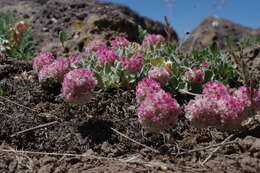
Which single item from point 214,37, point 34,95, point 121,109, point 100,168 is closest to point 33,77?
point 34,95

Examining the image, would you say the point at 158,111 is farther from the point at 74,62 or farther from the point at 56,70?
the point at 74,62

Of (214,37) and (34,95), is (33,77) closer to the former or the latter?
(34,95)

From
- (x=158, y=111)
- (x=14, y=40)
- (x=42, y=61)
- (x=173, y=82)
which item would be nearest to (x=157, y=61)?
(x=173, y=82)

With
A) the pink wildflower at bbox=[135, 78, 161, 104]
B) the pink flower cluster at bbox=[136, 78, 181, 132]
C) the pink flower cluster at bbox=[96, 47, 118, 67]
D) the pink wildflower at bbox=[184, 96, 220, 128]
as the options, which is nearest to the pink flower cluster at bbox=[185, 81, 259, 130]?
the pink wildflower at bbox=[184, 96, 220, 128]

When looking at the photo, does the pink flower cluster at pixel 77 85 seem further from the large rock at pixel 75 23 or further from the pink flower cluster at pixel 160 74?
the large rock at pixel 75 23

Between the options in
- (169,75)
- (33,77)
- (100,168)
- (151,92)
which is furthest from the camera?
(33,77)

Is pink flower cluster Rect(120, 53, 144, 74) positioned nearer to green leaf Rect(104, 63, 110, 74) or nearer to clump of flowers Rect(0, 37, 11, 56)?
green leaf Rect(104, 63, 110, 74)

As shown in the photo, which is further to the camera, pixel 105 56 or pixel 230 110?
pixel 105 56
